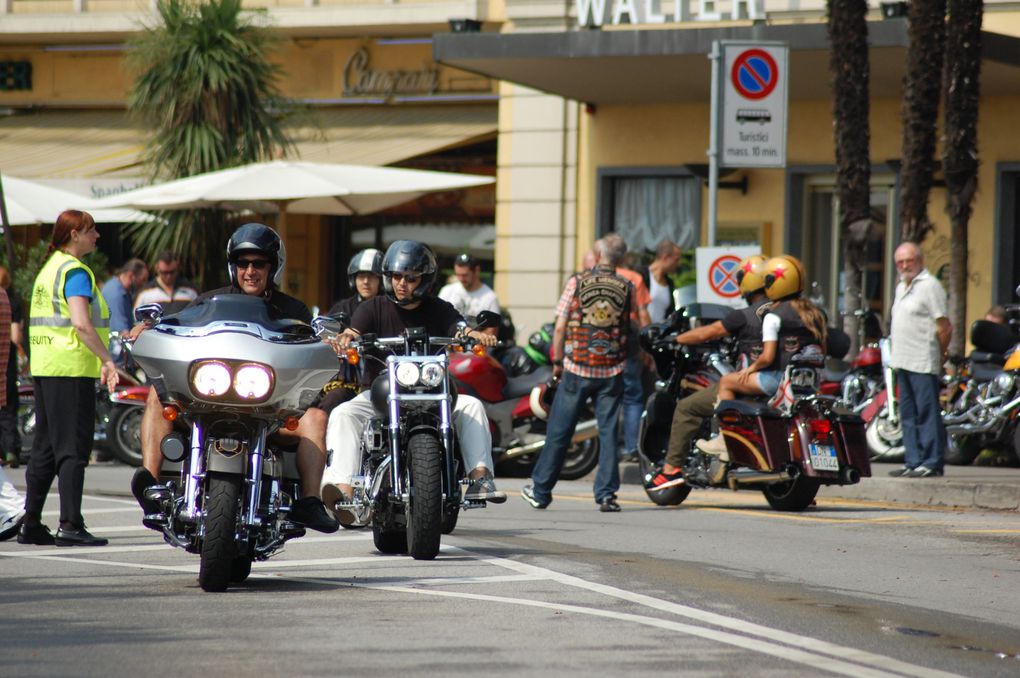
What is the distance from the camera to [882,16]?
20.0 metres

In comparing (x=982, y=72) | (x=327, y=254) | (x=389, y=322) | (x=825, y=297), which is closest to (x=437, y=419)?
(x=389, y=322)

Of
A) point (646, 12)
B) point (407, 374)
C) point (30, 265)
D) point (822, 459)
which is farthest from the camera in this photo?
point (30, 265)

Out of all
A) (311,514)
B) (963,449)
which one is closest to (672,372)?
(963,449)

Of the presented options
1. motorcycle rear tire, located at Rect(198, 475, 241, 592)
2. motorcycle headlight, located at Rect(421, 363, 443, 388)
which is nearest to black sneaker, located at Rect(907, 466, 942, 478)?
motorcycle headlight, located at Rect(421, 363, 443, 388)

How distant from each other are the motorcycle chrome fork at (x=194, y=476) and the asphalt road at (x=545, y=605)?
358 mm

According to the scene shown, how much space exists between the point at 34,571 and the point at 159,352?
164 cm

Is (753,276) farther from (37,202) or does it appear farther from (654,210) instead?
(37,202)

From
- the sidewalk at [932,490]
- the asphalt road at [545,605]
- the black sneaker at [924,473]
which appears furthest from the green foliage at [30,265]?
the asphalt road at [545,605]

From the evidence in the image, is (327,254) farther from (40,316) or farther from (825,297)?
(40,316)

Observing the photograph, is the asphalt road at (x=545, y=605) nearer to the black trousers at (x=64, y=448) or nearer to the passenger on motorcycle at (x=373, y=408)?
the black trousers at (x=64, y=448)

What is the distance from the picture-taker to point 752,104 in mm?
15180

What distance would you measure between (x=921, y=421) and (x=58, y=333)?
7147 mm

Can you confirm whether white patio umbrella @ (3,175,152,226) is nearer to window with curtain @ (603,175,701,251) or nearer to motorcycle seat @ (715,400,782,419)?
window with curtain @ (603,175,701,251)

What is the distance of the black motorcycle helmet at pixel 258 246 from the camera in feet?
27.2
